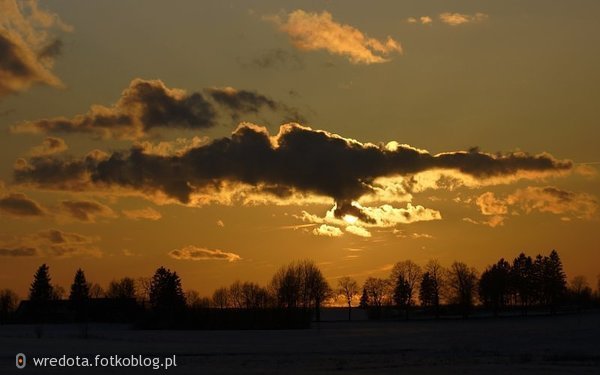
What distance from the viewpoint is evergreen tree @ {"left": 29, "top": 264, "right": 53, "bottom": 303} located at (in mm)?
178875

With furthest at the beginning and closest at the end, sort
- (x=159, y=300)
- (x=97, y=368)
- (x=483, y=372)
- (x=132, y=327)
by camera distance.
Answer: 1. (x=159, y=300)
2. (x=132, y=327)
3. (x=97, y=368)
4. (x=483, y=372)

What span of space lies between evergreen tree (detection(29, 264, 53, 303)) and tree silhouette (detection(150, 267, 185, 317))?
82.8ft

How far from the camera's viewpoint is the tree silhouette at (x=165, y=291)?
173m

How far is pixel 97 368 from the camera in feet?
161

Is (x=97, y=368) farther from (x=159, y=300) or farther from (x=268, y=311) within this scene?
(x=159, y=300)

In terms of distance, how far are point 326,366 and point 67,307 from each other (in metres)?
142

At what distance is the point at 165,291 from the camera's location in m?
175

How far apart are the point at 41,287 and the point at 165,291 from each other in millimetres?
30772

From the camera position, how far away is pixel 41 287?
180m

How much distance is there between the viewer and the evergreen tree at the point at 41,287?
179 metres

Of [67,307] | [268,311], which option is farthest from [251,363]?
[67,307]

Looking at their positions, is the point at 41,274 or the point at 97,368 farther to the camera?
the point at 41,274

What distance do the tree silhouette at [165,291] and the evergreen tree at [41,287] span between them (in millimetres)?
25248

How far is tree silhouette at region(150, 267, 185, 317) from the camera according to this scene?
173m
